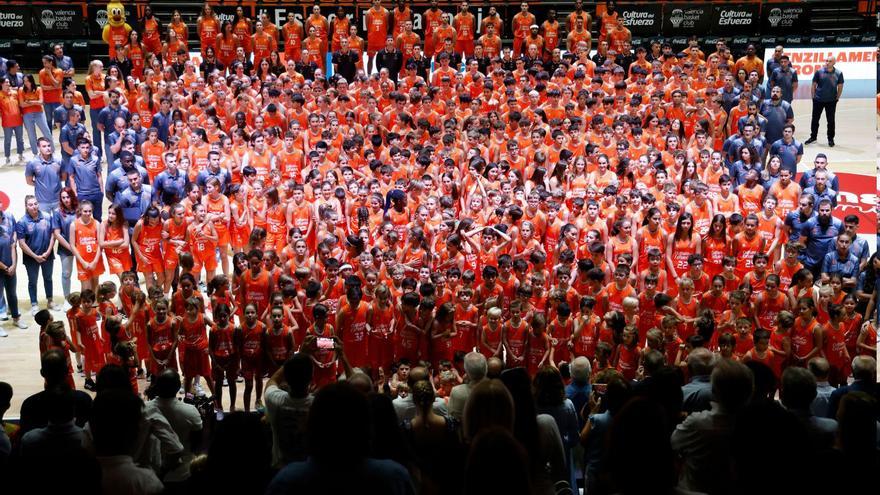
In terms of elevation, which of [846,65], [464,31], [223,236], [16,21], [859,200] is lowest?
[859,200]

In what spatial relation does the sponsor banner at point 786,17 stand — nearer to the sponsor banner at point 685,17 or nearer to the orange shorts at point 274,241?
the sponsor banner at point 685,17

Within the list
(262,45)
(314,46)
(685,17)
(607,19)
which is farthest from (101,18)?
(685,17)

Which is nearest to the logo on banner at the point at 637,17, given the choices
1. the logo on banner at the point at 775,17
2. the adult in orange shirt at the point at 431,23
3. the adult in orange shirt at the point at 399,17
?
the logo on banner at the point at 775,17

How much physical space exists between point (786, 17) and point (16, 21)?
1706cm

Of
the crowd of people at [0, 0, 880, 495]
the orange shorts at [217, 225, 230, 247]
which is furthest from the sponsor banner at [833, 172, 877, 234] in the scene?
the orange shorts at [217, 225, 230, 247]

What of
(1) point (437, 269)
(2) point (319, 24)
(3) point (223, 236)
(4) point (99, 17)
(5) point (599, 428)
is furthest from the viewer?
(4) point (99, 17)

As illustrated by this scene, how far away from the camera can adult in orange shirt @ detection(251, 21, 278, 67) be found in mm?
19000

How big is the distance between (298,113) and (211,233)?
4588 millimetres

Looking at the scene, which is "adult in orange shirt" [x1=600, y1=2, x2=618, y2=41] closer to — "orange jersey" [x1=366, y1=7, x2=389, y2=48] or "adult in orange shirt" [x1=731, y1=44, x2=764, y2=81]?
"adult in orange shirt" [x1=731, y1=44, x2=764, y2=81]

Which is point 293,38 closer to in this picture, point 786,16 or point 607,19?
point 607,19

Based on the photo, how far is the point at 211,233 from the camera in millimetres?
11711

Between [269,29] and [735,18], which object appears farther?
[735,18]

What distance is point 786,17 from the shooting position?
71.9 feet

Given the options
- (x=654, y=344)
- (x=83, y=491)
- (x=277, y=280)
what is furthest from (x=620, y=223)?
(x=83, y=491)
